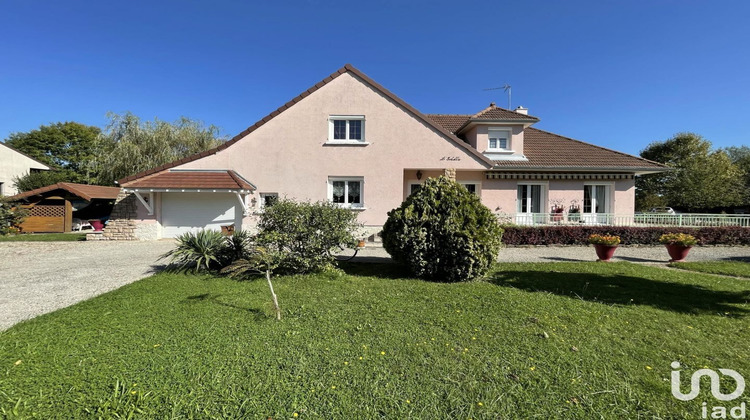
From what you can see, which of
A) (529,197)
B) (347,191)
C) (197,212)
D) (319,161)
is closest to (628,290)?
(347,191)

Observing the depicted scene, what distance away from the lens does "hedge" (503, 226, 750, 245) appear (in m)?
13.3

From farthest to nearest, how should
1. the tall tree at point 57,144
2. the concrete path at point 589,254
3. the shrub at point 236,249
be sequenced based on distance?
the tall tree at point 57,144 < the concrete path at point 589,254 < the shrub at point 236,249

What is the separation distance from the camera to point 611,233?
1330 centimetres

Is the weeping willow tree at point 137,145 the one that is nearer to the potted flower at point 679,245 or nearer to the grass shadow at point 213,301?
the grass shadow at point 213,301

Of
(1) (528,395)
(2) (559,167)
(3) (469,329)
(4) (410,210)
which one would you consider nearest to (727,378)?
(1) (528,395)

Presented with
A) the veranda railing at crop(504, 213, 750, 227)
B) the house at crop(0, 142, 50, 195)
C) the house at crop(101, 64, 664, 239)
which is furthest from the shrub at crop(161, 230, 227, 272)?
the house at crop(0, 142, 50, 195)

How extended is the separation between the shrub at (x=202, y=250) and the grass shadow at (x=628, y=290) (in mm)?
7286

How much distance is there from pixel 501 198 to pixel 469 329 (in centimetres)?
1473

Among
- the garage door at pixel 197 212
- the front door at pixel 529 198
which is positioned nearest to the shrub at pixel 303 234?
the garage door at pixel 197 212

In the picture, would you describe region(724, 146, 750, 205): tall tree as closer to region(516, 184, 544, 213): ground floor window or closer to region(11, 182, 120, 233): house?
region(516, 184, 544, 213): ground floor window

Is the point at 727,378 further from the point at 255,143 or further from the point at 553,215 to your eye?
the point at 255,143

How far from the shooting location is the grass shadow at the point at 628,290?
17.8 feet

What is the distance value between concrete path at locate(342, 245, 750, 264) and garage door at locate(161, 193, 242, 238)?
7.80 meters

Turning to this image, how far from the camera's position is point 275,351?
3580 mm
